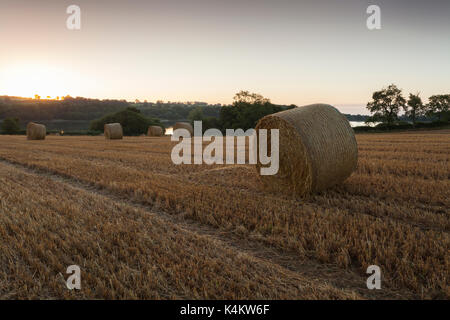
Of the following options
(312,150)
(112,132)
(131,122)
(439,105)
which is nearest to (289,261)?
(312,150)

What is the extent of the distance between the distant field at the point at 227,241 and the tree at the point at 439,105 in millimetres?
71455

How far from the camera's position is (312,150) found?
624 cm

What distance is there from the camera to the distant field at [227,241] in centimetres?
292

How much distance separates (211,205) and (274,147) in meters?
2.38

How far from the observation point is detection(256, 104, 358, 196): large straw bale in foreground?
627 centimetres

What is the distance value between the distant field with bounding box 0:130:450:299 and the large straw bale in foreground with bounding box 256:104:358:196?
0.41 meters

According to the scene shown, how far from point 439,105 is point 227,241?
257 feet

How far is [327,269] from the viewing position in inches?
133

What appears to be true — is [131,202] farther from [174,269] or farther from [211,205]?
[174,269]

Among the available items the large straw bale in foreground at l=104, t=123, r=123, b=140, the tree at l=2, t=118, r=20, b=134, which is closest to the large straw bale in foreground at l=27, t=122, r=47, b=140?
the large straw bale in foreground at l=104, t=123, r=123, b=140

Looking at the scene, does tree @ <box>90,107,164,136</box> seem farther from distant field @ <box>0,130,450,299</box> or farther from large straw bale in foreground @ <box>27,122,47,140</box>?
distant field @ <box>0,130,450,299</box>

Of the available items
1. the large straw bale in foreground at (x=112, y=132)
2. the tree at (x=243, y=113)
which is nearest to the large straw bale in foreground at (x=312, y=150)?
the large straw bale in foreground at (x=112, y=132)

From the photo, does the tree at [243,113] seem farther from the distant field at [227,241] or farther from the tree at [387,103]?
the distant field at [227,241]

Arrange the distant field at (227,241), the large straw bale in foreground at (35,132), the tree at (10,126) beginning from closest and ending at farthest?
1. the distant field at (227,241)
2. the large straw bale in foreground at (35,132)
3. the tree at (10,126)
